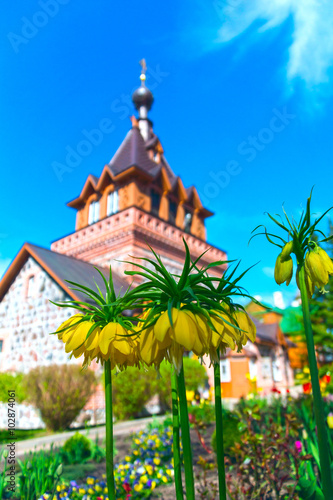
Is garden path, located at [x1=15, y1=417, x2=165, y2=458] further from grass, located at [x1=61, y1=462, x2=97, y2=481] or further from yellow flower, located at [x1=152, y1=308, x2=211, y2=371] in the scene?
yellow flower, located at [x1=152, y1=308, x2=211, y2=371]

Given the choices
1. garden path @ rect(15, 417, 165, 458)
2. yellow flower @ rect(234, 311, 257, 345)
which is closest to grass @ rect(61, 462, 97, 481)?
garden path @ rect(15, 417, 165, 458)

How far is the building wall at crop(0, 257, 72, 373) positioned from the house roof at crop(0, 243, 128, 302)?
1.10ft

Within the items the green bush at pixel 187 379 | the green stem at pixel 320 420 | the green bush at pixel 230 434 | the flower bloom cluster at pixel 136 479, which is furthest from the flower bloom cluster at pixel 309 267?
the green bush at pixel 187 379

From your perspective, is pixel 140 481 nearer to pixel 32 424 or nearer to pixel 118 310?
pixel 118 310

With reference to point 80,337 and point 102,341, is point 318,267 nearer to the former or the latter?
point 102,341

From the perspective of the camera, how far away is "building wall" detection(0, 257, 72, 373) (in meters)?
12.9

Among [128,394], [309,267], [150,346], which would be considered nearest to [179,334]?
[150,346]

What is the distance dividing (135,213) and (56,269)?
4361mm

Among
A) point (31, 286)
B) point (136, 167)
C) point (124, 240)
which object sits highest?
point (136, 167)

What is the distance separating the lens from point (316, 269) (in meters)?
1.64

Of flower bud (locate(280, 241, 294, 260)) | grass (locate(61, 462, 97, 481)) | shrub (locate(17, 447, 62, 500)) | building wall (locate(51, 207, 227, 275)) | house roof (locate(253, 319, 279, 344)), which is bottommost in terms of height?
grass (locate(61, 462, 97, 481))

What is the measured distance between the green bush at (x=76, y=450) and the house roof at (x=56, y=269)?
23.6 feet

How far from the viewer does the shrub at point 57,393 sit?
9102 mm

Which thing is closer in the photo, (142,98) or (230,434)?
(230,434)
